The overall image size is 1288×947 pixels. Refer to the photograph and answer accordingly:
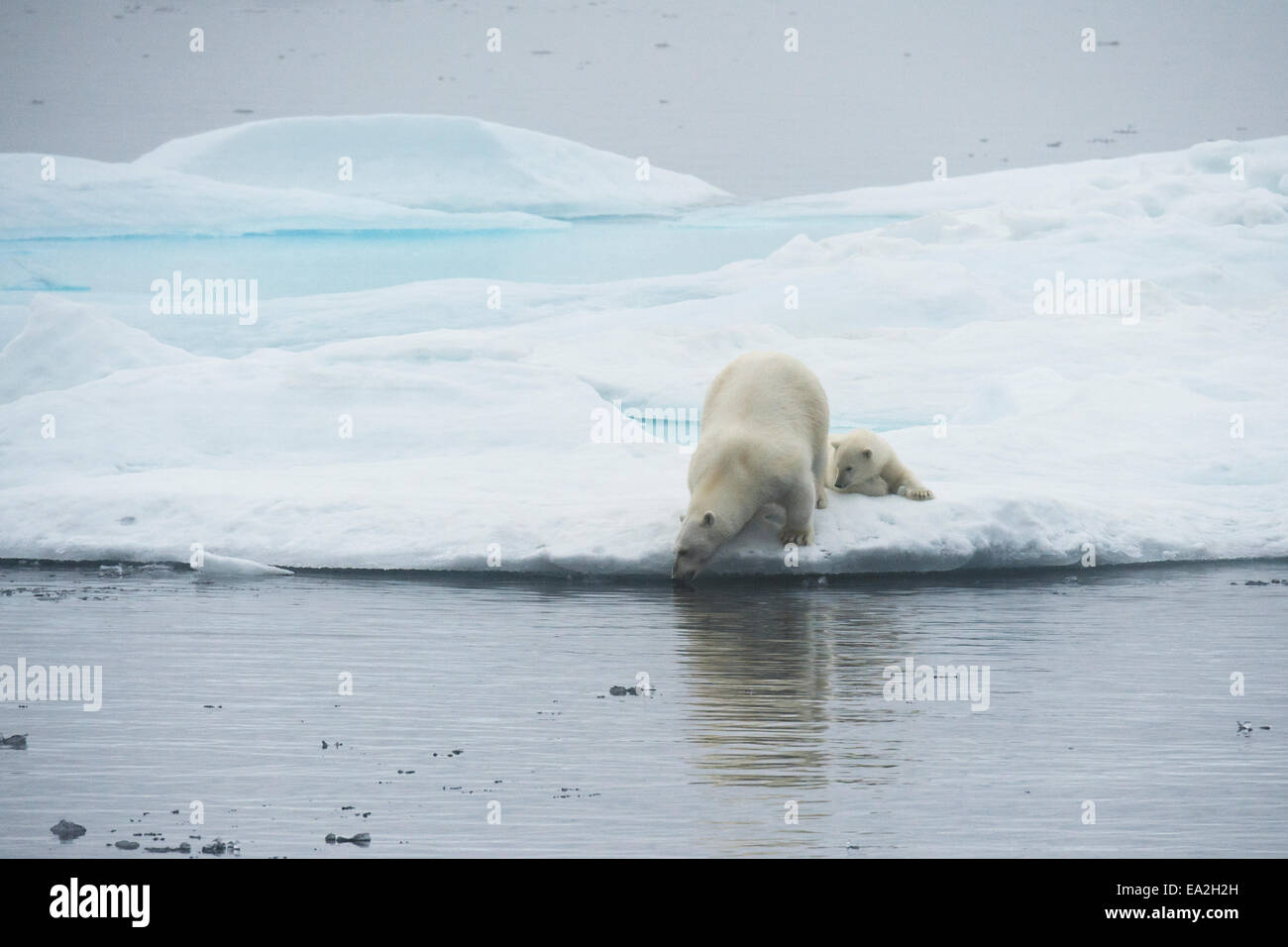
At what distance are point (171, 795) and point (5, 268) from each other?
2452 cm

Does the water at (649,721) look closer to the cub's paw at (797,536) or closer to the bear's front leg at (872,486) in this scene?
the cub's paw at (797,536)

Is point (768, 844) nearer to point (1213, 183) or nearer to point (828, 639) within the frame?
point (828, 639)

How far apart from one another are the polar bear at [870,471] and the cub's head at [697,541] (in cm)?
178

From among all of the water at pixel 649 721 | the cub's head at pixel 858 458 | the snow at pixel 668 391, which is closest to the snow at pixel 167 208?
the snow at pixel 668 391

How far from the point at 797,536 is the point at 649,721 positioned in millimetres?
4216

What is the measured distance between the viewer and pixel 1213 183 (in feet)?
98.9

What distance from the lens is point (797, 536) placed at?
11234 millimetres

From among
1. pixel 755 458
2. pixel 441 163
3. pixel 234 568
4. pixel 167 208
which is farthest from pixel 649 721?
pixel 441 163

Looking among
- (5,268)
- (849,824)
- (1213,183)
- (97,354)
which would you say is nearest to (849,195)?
(1213,183)

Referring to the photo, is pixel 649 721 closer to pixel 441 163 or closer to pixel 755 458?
pixel 755 458

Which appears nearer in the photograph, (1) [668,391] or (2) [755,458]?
(2) [755,458]

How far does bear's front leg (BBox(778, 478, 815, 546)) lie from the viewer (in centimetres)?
1094

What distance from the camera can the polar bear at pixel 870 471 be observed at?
12047 mm

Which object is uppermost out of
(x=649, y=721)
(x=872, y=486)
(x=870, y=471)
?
(x=870, y=471)
